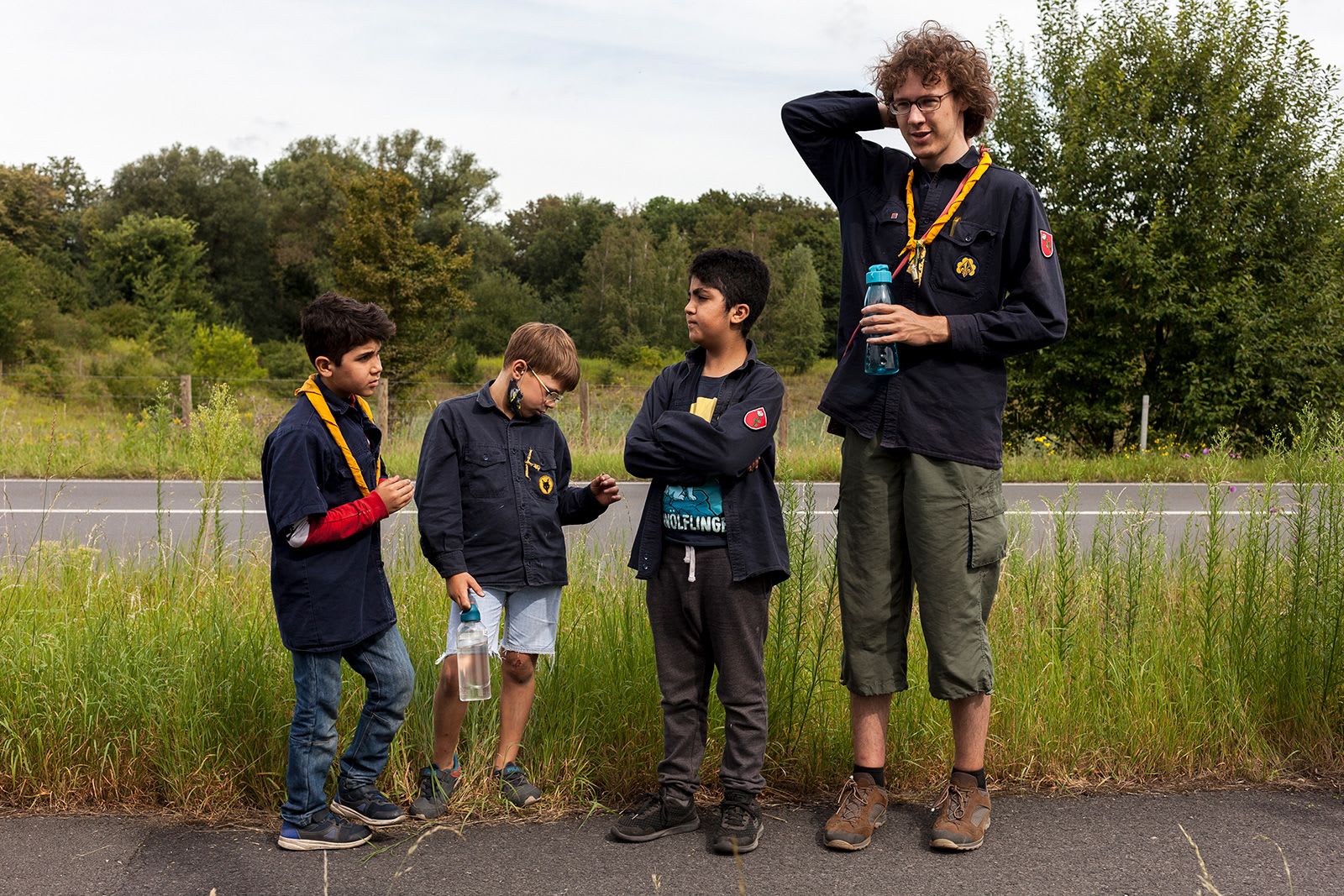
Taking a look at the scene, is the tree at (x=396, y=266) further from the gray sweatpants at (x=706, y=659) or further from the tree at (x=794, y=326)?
the gray sweatpants at (x=706, y=659)

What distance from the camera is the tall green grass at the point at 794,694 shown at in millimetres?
3674

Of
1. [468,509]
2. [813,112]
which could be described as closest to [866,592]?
[468,509]

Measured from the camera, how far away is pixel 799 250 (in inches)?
2142

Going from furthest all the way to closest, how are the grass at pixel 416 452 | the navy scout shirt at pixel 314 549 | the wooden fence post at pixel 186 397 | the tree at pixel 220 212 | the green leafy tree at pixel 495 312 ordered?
the tree at pixel 220 212 < the green leafy tree at pixel 495 312 < the wooden fence post at pixel 186 397 < the grass at pixel 416 452 < the navy scout shirt at pixel 314 549

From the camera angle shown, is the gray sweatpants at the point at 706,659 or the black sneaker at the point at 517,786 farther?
the black sneaker at the point at 517,786

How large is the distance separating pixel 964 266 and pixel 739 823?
1.75 meters

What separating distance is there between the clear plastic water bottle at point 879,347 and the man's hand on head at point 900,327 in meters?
0.05

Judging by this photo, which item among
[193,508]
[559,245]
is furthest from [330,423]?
[559,245]

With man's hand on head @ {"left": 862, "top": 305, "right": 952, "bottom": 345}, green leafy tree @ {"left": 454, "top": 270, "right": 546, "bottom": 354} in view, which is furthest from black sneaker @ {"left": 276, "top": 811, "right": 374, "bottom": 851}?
green leafy tree @ {"left": 454, "top": 270, "right": 546, "bottom": 354}

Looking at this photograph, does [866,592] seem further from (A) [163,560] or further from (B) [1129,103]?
(B) [1129,103]

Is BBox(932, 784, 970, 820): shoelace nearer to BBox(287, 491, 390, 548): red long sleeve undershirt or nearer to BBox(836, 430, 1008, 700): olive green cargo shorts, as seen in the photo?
BBox(836, 430, 1008, 700): olive green cargo shorts

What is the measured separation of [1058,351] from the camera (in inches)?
712

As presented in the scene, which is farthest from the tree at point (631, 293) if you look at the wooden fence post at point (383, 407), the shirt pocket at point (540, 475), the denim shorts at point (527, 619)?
the denim shorts at point (527, 619)

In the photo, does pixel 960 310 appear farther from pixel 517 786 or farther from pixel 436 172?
pixel 436 172
